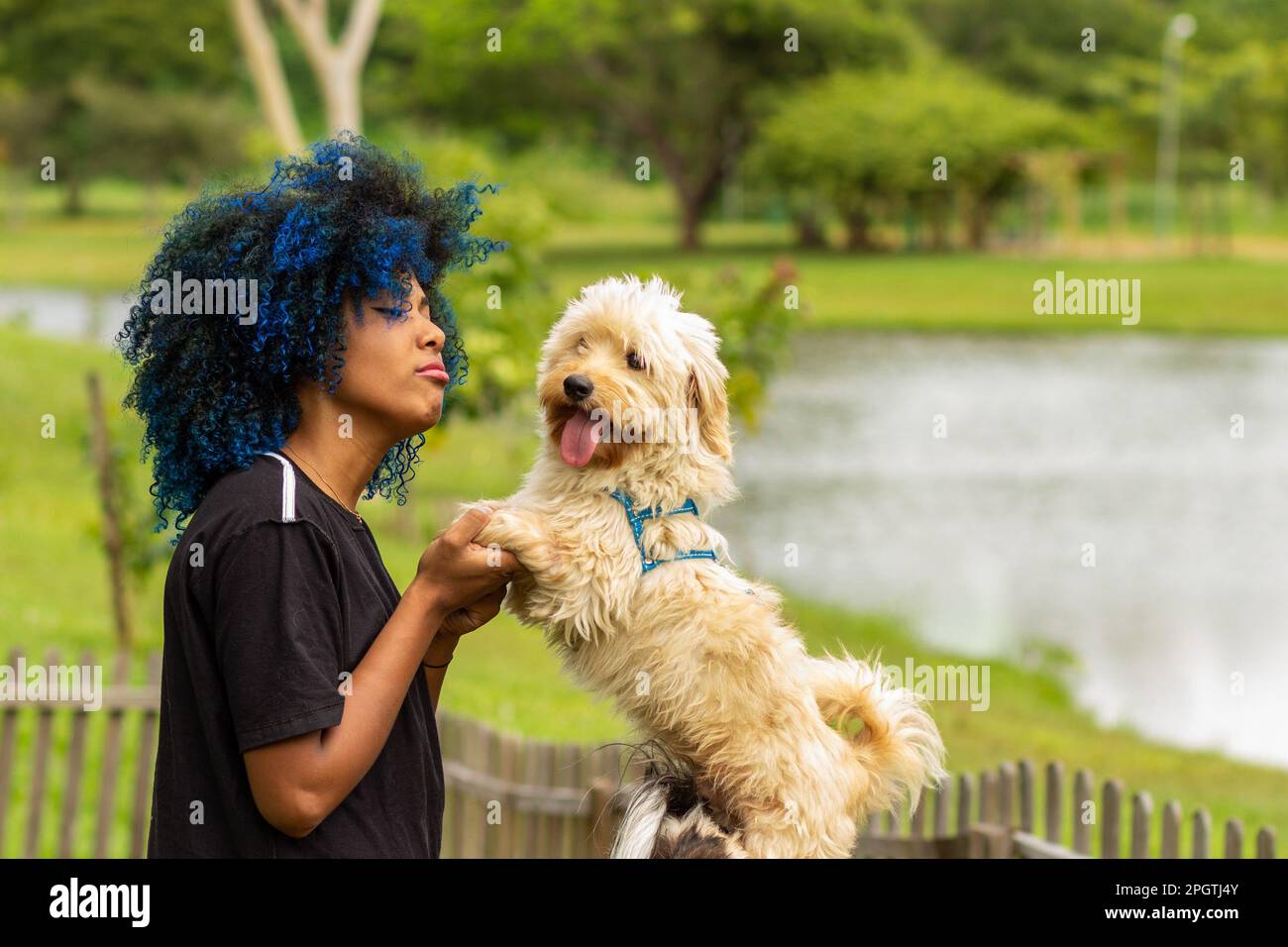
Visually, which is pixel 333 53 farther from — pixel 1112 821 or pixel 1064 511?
pixel 1112 821

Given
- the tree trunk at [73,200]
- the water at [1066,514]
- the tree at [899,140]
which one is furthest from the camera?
the tree trunk at [73,200]

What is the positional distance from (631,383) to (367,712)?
938 mm

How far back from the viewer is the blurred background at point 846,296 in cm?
1099

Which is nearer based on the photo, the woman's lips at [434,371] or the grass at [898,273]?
the woman's lips at [434,371]

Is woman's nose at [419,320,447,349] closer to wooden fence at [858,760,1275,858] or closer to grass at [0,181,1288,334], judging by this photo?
wooden fence at [858,760,1275,858]

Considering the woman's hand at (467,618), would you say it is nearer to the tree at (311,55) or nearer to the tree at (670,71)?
the tree at (311,55)

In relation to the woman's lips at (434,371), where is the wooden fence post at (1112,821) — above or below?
below

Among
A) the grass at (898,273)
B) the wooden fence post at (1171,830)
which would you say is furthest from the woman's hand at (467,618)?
the grass at (898,273)

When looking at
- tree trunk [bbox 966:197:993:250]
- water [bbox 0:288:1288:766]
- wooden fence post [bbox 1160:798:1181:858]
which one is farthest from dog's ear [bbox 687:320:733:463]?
tree trunk [bbox 966:197:993:250]

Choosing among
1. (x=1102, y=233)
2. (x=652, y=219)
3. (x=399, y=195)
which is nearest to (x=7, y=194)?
(x=652, y=219)

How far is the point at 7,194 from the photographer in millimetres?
57094

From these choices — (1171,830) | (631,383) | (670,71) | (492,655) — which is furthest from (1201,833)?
(670,71)
